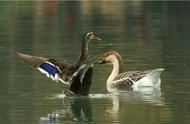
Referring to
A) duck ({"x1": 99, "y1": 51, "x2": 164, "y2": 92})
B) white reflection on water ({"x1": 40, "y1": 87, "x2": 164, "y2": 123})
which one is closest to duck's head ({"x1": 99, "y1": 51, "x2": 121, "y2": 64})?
duck ({"x1": 99, "y1": 51, "x2": 164, "y2": 92})

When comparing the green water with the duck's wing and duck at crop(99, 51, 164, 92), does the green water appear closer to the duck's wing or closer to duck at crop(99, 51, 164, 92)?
duck at crop(99, 51, 164, 92)

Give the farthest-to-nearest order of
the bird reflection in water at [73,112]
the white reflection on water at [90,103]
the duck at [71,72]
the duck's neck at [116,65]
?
1. the duck's neck at [116,65]
2. the duck at [71,72]
3. the white reflection on water at [90,103]
4. the bird reflection in water at [73,112]

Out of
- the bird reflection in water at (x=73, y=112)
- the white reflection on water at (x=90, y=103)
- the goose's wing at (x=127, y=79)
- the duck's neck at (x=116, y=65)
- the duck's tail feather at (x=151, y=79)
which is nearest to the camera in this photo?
the bird reflection in water at (x=73, y=112)

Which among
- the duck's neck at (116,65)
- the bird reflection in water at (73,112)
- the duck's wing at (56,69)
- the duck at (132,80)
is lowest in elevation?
the bird reflection in water at (73,112)

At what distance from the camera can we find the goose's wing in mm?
Answer: 18219

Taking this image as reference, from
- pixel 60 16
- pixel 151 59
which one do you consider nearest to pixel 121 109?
pixel 151 59

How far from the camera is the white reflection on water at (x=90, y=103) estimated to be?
15.0 m

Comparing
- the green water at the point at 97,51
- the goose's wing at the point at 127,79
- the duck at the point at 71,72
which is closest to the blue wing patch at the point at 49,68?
the duck at the point at 71,72

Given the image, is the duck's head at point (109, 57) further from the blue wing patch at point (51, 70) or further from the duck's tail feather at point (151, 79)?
the blue wing patch at point (51, 70)

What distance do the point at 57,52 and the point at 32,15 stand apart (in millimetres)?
15923

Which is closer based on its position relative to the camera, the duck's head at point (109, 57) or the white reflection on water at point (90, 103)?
the white reflection on water at point (90, 103)

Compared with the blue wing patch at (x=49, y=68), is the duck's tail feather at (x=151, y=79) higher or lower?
lower

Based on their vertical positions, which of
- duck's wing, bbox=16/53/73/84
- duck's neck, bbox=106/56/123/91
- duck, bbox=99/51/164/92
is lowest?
duck, bbox=99/51/164/92

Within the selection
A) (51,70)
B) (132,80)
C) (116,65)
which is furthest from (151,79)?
(51,70)
